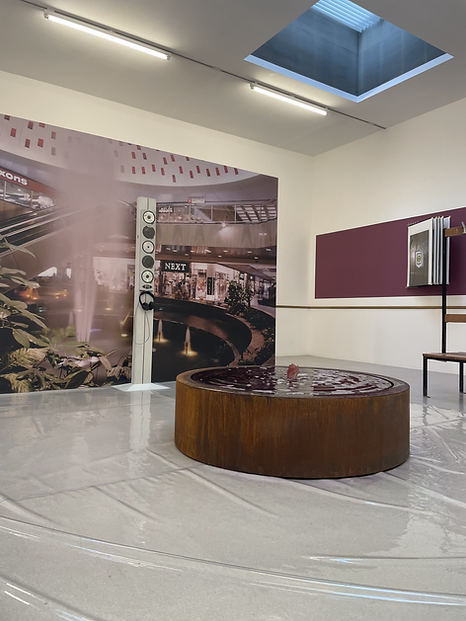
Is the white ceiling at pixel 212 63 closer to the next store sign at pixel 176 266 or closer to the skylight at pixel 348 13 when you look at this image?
the skylight at pixel 348 13

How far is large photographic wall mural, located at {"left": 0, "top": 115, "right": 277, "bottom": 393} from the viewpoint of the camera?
4.39 m

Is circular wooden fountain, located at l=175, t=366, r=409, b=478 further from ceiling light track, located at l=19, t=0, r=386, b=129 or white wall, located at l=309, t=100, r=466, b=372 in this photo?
white wall, located at l=309, t=100, r=466, b=372

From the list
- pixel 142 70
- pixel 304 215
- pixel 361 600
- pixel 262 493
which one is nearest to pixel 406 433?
pixel 262 493

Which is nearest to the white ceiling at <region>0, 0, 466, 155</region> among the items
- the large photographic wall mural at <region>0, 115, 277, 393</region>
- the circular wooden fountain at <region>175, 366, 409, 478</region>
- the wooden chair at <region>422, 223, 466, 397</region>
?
the large photographic wall mural at <region>0, 115, 277, 393</region>

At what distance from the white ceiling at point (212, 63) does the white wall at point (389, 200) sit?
0.30 meters

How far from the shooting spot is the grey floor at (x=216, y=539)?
1.11 metres

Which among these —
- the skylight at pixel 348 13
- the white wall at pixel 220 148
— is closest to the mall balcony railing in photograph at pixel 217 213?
the white wall at pixel 220 148

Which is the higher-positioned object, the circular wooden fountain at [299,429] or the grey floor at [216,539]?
the circular wooden fountain at [299,429]

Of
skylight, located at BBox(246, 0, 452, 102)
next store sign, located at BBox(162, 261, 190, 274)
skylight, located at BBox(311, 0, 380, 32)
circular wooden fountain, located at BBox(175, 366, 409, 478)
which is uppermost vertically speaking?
skylight, located at BBox(311, 0, 380, 32)

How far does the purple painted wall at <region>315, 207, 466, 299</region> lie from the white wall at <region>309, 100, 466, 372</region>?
0.10 m

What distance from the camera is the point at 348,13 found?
16.4ft

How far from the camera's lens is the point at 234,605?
110cm

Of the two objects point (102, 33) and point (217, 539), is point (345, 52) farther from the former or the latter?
point (217, 539)

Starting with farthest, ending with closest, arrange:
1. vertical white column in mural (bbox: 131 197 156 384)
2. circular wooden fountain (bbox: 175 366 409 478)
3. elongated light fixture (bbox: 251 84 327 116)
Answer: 1. elongated light fixture (bbox: 251 84 327 116)
2. vertical white column in mural (bbox: 131 197 156 384)
3. circular wooden fountain (bbox: 175 366 409 478)
